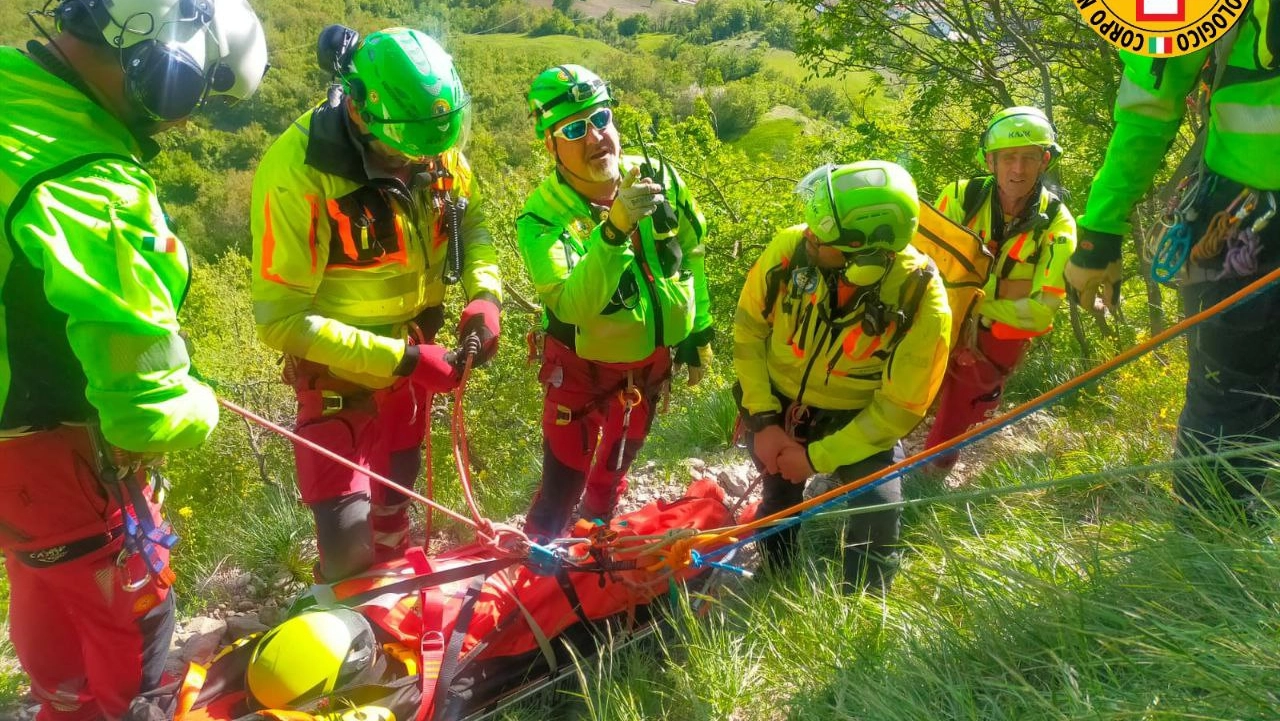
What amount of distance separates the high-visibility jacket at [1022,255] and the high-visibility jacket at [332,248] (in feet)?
9.15

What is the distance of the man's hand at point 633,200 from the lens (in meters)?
2.52

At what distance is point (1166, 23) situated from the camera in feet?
8.40

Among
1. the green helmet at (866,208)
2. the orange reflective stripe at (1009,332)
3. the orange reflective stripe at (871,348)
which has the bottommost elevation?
the orange reflective stripe at (1009,332)

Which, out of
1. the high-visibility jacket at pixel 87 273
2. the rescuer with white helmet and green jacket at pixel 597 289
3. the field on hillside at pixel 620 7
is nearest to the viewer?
the high-visibility jacket at pixel 87 273

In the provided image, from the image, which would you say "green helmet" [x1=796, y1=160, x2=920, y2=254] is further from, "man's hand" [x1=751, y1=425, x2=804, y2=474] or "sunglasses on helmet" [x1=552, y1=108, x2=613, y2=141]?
"sunglasses on helmet" [x1=552, y1=108, x2=613, y2=141]

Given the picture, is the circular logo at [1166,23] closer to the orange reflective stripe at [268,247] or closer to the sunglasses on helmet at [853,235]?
the sunglasses on helmet at [853,235]

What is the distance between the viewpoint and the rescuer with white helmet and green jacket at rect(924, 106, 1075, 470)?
3.67 meters

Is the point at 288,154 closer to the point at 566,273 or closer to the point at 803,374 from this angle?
the point at 566,273

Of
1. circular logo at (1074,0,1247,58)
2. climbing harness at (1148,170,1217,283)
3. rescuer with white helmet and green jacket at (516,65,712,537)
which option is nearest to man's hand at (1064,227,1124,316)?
climbing harness at (1148,170,1217,283)

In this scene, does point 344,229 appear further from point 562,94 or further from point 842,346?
point 842,346

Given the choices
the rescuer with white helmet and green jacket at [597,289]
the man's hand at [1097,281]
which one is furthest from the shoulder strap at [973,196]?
the rescuer with white helmet and green jacket at [597,289]

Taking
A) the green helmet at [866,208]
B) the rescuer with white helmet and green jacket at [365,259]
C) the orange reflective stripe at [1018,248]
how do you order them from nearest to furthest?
1. the green helmet at [866,208]
2. the rescuer with white helmet and green jacket at [365,259]
3. the orange reflective stripe at [1018,248]

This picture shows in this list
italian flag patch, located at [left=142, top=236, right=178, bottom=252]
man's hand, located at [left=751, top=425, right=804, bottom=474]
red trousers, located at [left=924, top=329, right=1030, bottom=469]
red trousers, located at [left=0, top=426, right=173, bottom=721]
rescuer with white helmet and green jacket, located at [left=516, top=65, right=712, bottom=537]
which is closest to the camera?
italian flag patch, located at [left=142, top=236, right=178, bottom=252]

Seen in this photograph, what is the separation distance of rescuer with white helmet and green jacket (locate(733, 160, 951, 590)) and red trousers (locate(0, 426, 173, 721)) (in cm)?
228
